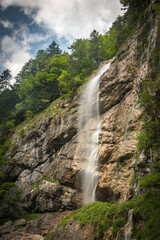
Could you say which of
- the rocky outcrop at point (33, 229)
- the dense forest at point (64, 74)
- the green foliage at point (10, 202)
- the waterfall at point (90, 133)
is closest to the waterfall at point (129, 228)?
the waterfall at point (90, 133)

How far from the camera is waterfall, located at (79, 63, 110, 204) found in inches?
516

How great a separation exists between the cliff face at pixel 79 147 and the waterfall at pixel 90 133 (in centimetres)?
Answer: 54

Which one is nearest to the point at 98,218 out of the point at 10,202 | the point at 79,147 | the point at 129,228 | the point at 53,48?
the point at 129,228

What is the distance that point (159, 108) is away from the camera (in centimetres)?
763

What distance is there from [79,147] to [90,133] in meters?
1.93

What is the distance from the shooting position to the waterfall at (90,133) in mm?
13094

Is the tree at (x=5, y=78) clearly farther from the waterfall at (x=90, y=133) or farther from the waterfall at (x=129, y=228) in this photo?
the waterfall at (x=129, y=228)

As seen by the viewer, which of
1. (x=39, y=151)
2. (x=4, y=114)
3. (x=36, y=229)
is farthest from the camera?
(x=4, y=114)

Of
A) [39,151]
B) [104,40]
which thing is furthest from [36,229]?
[104,40]

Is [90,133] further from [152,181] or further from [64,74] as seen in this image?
[64,74]

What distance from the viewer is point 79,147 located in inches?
640

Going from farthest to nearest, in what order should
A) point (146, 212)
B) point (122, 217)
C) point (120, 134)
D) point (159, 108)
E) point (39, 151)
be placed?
point (39, 151), point (120, 134), point (159, 108), point (122, 217), point (146, 212)

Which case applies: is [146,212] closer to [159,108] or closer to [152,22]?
[159,108]

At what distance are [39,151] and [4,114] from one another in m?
19.3
